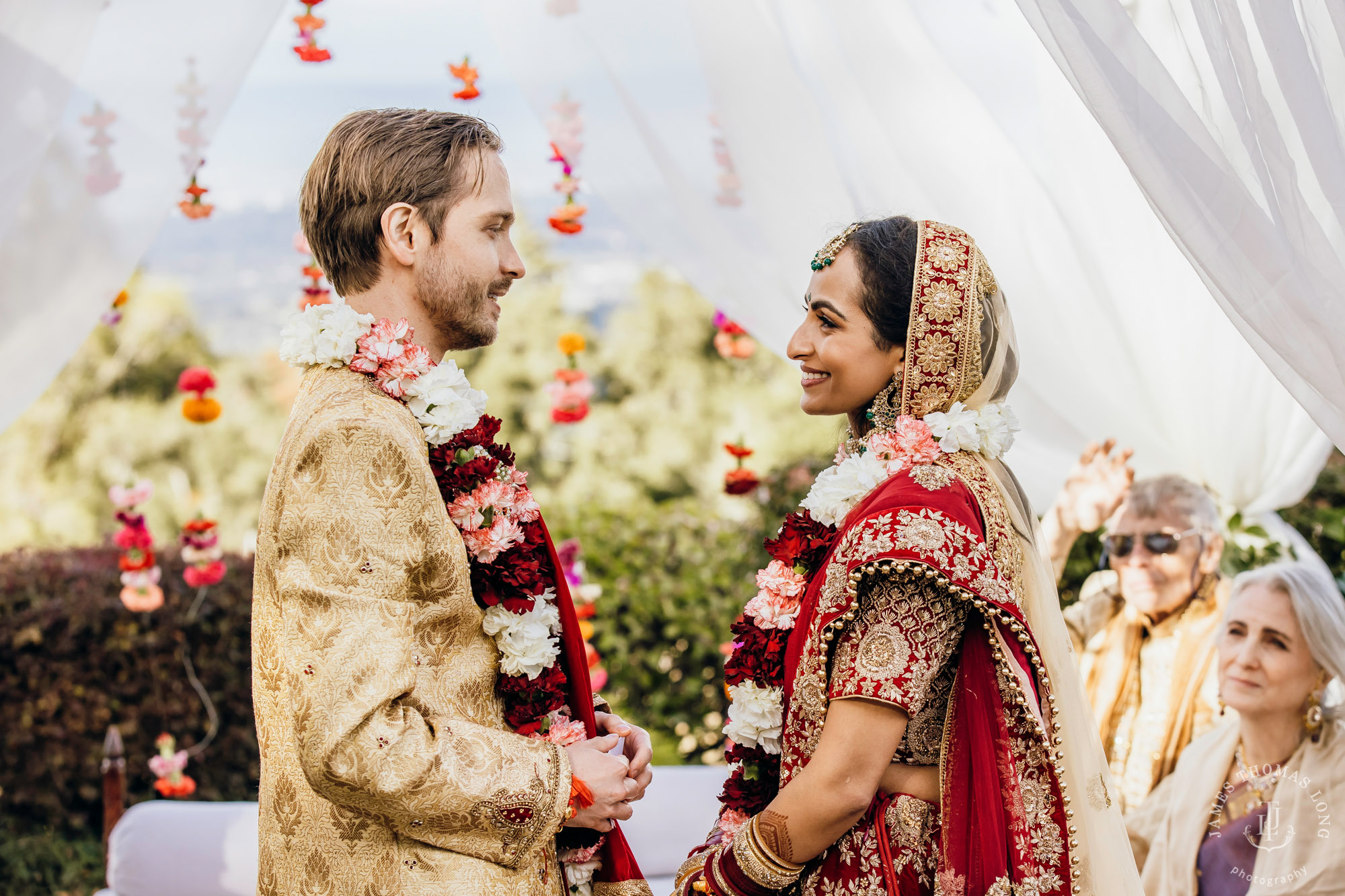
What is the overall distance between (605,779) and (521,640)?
0.30 m

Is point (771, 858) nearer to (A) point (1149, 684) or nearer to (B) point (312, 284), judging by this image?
(A) point (1149, 684)

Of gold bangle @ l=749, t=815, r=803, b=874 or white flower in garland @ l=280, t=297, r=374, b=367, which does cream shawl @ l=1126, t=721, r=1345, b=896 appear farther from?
white flower in garland @ l=280, t=297, r=374, b=367

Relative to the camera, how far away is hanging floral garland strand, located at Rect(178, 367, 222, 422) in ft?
16.0

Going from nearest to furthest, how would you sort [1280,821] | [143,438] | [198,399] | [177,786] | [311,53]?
[1280,821]
[311,53]
[198,399]
[177,786]
[143,438]

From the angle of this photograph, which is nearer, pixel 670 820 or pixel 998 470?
pixel 998 470

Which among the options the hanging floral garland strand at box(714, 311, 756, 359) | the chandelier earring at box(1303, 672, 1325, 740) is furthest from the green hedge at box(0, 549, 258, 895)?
the chandelier earring at box(1303, 672, 1325, 740)

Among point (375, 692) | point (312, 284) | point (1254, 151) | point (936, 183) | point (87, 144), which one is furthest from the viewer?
point (312, 284)

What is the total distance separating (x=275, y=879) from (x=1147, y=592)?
2967mm

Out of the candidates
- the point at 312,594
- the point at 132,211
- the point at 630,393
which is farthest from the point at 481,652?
the point at 630,393

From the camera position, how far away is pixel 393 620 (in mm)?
1839

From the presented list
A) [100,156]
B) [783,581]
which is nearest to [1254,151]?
[783,581]

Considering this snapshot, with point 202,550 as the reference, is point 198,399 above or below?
above

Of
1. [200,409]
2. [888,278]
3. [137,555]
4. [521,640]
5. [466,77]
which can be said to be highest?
[466,77]

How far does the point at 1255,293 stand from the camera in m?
2.11
